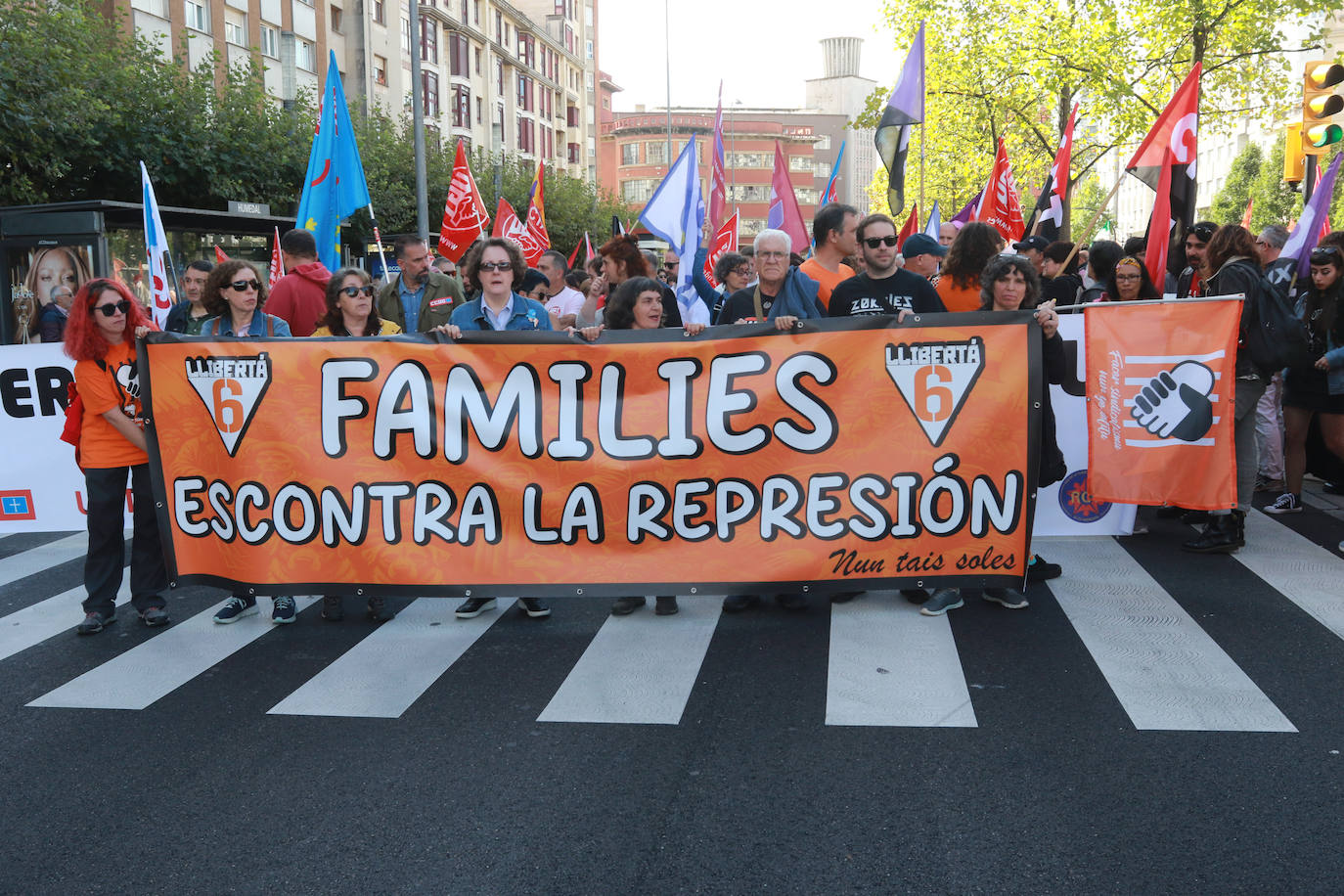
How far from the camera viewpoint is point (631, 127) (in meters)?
129

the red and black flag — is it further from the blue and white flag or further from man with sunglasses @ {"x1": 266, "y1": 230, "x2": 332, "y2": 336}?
the blue and white flag

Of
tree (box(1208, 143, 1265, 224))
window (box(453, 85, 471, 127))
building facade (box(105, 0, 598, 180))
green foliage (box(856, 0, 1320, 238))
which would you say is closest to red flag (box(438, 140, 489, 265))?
building facade (box(105, 0, 598, 180))

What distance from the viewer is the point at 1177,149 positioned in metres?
8.00

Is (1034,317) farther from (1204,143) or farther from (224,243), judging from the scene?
(1204,143)

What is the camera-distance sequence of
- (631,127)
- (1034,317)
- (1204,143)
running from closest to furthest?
(1034,317) → (1204,143) → (631,127)

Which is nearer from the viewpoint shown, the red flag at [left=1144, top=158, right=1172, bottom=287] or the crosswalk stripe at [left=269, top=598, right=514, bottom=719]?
the crosswalk stripe at [left=269, top=598, right=514, bottom=719]

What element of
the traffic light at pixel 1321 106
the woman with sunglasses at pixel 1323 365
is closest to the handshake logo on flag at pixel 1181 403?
the woman with sunglasses at pixel 1323 365

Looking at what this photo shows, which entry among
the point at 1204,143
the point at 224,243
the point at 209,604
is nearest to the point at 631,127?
the point at 1204,143

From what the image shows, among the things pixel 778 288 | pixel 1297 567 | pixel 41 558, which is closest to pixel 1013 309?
pixel 778 288

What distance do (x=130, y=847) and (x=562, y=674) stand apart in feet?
6.34

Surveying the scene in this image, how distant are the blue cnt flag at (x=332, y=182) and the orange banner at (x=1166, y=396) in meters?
6.15

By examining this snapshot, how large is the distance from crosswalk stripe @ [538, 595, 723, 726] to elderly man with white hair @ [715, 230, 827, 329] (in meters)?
1.53

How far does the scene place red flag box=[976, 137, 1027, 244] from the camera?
1296 cm

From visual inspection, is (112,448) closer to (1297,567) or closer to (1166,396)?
(1166,396)
